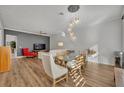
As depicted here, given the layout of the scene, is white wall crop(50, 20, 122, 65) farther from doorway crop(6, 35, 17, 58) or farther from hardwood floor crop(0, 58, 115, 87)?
doorway crop(6, 35, 17, 58)

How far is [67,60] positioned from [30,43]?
20.6ft

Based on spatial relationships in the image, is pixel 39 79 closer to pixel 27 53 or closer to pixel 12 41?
pixel 27 53

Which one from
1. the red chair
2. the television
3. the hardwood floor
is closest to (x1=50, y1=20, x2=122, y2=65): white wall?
the hardwood floor

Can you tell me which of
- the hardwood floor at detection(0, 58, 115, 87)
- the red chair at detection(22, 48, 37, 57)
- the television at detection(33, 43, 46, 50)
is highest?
the television at detection(33, 43, 46, 50)

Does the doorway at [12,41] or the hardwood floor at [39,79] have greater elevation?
the doorway at [12,41]

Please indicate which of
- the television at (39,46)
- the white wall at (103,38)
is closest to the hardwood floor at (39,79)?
the white wall at (103,38)

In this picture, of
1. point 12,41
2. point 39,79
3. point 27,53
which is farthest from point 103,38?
point 12,41

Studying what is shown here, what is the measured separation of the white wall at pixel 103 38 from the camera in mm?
4508

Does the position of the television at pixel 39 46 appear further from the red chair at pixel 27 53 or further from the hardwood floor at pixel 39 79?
the hardwood floor at pixel 39 79

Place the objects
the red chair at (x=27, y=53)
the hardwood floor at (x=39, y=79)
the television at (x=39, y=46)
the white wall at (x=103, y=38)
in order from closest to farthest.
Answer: the hardwood floor at (x=39, y=79)
the white wall at (x=103, y=38)
the red chair at (x=27, y=53)
the television at (x=39, y=46)

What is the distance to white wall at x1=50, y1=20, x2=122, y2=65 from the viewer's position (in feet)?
14.8
